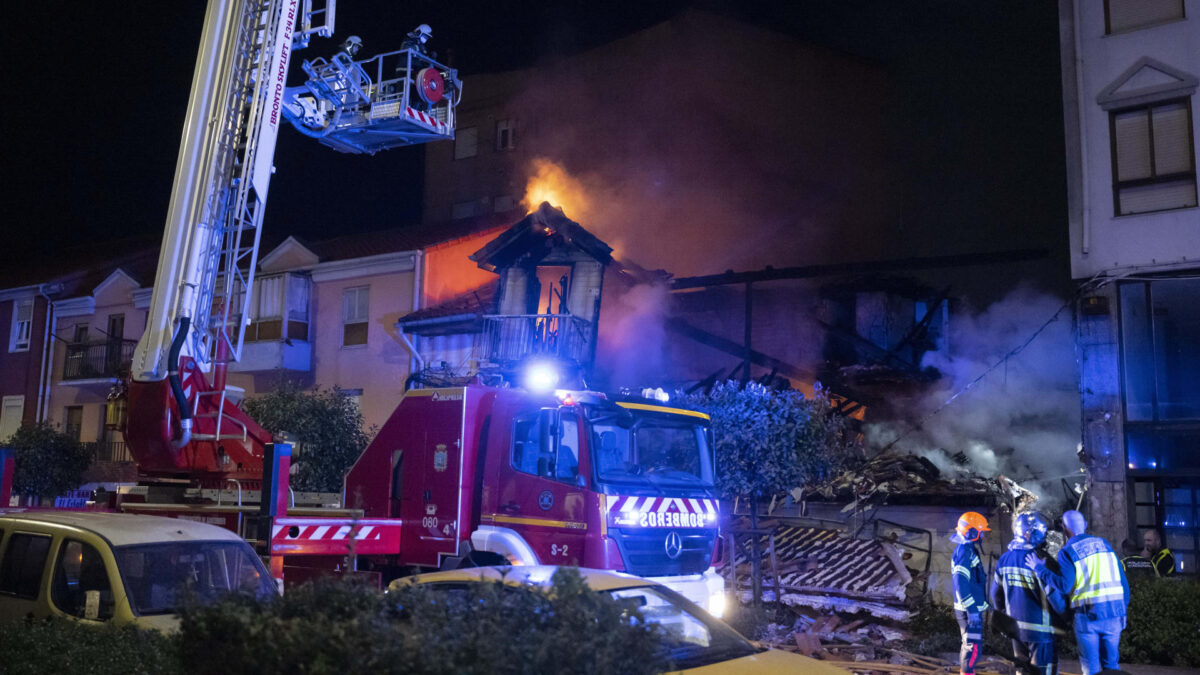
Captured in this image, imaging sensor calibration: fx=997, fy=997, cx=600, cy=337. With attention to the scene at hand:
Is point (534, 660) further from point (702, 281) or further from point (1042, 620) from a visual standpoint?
point (702, 281)

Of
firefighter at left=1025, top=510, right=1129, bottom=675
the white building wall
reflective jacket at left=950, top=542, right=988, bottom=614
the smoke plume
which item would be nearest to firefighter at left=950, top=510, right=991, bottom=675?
reflective jacket at left=950, top=542, right=988, bottom=614

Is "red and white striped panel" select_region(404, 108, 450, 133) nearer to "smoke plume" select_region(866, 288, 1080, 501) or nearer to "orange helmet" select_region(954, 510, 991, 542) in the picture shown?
"orange helmet" select_region(954, 510, 991, 542)

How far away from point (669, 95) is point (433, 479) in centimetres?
1953

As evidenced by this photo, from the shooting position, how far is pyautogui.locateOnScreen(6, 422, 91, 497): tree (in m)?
25.5

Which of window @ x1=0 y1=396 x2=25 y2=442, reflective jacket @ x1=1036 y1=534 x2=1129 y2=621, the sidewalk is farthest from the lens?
window @ x1=0 y1=396 x2=25 y2=442

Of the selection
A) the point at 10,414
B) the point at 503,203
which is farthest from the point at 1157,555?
the point at 10,414

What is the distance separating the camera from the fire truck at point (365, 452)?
29.1ft

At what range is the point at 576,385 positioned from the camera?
10.6 m

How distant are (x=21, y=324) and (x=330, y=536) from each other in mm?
28191

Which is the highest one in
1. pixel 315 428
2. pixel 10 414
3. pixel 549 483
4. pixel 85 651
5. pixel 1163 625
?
pixel 10 414

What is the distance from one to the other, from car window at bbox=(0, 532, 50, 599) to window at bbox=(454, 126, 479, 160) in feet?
87.4

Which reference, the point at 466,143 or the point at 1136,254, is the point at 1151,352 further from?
the point at 466,143

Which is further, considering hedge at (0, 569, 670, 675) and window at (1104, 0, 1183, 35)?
window at (1104, 0, 1183, 35)

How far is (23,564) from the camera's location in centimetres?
700
